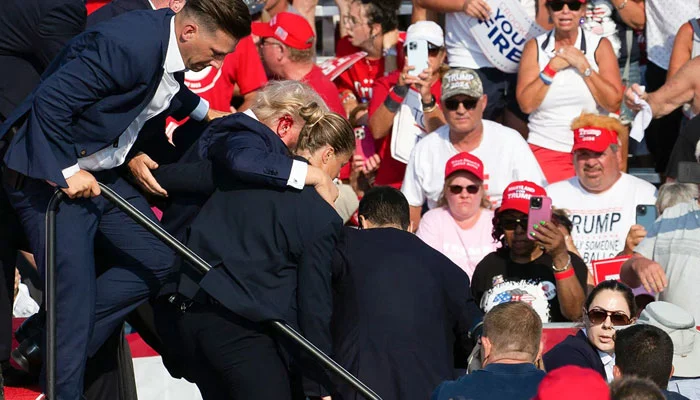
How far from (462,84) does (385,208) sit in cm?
251

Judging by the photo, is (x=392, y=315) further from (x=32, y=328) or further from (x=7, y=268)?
(x=7, y=268)

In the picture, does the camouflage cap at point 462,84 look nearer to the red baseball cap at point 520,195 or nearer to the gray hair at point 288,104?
the red baseball cap at point 520,195

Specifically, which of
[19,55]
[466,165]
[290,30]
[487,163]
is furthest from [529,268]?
[19,55]

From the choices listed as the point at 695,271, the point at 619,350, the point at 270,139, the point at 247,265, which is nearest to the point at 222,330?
the point at 247,265

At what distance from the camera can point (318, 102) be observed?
5633 millimetres

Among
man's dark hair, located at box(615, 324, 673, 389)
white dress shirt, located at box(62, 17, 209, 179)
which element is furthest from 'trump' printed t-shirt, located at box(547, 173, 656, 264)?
white dress shirt, located at box(62, 17, 209, 179)

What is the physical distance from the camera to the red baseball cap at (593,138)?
25.6 feet

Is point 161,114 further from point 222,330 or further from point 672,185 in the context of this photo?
point 672,185

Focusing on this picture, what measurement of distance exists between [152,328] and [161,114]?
1186 mm

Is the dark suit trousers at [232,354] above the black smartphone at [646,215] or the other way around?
above

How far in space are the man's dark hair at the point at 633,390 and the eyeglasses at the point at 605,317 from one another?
2229 millimetres

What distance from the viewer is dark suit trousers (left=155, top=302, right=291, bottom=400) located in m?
5.17

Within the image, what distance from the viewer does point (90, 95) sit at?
16.5 ft

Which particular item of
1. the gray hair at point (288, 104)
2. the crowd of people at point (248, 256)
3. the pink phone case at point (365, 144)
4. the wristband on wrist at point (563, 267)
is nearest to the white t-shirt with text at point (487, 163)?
the pink phone case at point (365, 144)
